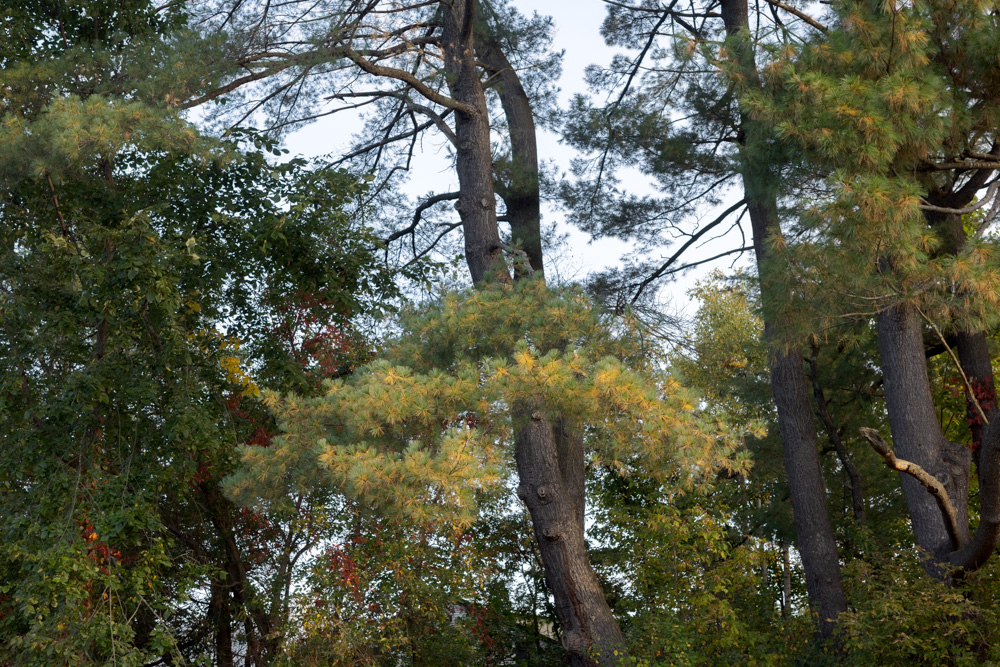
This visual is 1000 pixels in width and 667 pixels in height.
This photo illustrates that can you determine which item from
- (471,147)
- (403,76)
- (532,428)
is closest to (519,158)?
(471,147)

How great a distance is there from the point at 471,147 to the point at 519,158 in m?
1.07

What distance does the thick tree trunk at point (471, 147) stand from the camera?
787 cm

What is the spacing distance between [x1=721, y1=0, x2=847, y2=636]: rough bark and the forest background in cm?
4

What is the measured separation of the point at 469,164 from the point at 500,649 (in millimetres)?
4554

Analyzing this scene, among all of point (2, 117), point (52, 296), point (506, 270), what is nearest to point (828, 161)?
point (506, 270)

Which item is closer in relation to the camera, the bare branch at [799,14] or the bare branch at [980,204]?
the bare branch at [980,204]

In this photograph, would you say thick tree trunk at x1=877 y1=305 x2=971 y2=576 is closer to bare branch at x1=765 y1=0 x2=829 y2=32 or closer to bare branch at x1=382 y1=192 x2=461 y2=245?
bare branch at x1=765 y1=0 x2=829 y2=32

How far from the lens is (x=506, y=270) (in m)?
7.38

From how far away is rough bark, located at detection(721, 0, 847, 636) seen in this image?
7.58 m

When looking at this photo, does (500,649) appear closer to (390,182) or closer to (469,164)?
(469,164)

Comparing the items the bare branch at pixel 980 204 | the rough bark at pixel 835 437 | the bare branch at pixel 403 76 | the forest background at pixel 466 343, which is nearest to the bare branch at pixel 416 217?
the forest background at pixel 466 343

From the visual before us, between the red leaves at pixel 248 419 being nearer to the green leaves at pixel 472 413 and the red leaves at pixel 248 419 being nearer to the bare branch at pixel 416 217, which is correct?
the green leaves at pixel 472 413

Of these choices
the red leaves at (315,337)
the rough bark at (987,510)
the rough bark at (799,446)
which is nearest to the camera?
the rough bark at (987,510)

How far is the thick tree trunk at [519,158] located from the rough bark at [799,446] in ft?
6.94
